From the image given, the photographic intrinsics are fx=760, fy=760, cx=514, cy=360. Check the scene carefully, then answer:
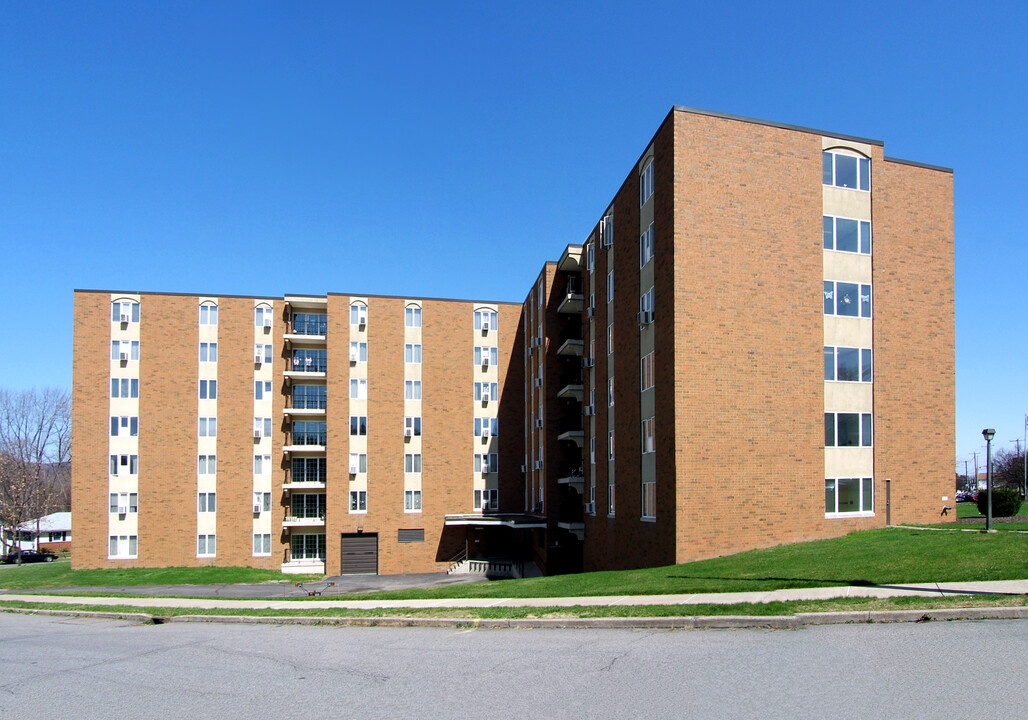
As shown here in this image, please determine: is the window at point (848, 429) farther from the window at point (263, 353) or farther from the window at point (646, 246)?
the window at point (263, 353)

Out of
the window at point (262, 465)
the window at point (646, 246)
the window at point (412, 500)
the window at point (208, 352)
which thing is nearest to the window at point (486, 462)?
the window at point (412, 500)

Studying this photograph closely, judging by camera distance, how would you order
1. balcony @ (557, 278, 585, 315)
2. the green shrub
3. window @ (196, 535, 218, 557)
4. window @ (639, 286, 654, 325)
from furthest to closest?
window @ (196, 535, 218, 557), balcony @ (557, 278, 585, 315), window @ (639, 286, 654, 325), the green shrub

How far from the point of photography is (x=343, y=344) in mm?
46812

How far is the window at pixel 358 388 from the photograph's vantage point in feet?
153

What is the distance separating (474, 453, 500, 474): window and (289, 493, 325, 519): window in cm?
1003

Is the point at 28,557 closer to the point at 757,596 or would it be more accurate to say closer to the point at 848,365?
the point at 848,365

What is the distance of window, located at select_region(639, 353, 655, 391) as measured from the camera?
26.9 m

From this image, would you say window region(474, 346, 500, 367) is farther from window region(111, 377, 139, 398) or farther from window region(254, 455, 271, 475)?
window region(111, 377, 139, 398)

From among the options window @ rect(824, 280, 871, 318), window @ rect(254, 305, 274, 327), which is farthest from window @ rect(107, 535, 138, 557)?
window @ rect(824, 280, 871, 318)

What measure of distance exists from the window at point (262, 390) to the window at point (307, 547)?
8925 millimetres

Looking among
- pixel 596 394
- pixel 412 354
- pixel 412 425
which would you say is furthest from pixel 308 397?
pixel 596 394

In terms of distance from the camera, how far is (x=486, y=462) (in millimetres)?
48906

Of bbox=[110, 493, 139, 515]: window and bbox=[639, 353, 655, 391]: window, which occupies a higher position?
bbox=[639, 353, 655, 391]: window

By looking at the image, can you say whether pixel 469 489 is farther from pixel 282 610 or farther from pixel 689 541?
pixel 282 610
